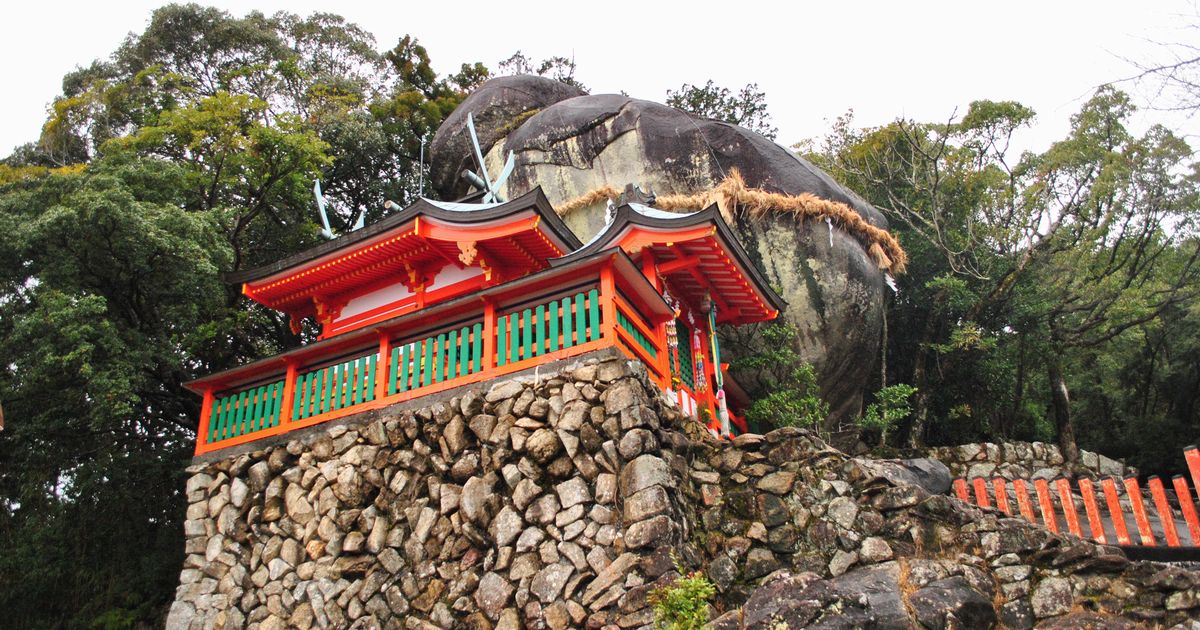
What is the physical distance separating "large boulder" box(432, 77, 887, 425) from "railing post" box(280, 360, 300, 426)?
8.68m

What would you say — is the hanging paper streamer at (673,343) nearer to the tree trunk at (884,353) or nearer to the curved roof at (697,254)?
the curved roof at (697,254)

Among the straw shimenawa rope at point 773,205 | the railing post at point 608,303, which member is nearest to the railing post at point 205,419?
the railing post at point 608,303

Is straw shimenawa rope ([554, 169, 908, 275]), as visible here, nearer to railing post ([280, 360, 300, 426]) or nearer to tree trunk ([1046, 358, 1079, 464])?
tree trunk ([1046, 358, 1079, 464])

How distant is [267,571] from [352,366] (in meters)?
2.88

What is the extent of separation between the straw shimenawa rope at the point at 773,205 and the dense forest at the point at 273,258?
1.88 meters

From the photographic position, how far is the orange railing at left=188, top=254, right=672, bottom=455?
404 inches

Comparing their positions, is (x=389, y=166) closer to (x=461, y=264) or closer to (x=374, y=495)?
(x=461, y=264)

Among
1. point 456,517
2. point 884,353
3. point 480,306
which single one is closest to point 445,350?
point 480,306

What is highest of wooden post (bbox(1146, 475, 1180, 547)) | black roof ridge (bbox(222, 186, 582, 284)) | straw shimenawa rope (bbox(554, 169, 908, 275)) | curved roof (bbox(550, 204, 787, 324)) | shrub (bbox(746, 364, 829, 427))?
straw shimenawa rope (bbox(554, 169, 908, 275))

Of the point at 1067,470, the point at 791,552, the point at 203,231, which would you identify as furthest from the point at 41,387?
the point at 1067,470

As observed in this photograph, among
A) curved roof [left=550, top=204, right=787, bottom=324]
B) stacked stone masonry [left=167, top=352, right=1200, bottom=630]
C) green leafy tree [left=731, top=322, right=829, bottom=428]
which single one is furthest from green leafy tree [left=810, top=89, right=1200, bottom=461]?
stacked stone masonry [left=167, top=352, right=1200, bottom=630]

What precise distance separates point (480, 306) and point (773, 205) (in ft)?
30.9

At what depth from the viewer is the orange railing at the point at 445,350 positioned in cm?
1025

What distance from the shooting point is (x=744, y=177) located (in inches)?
748
